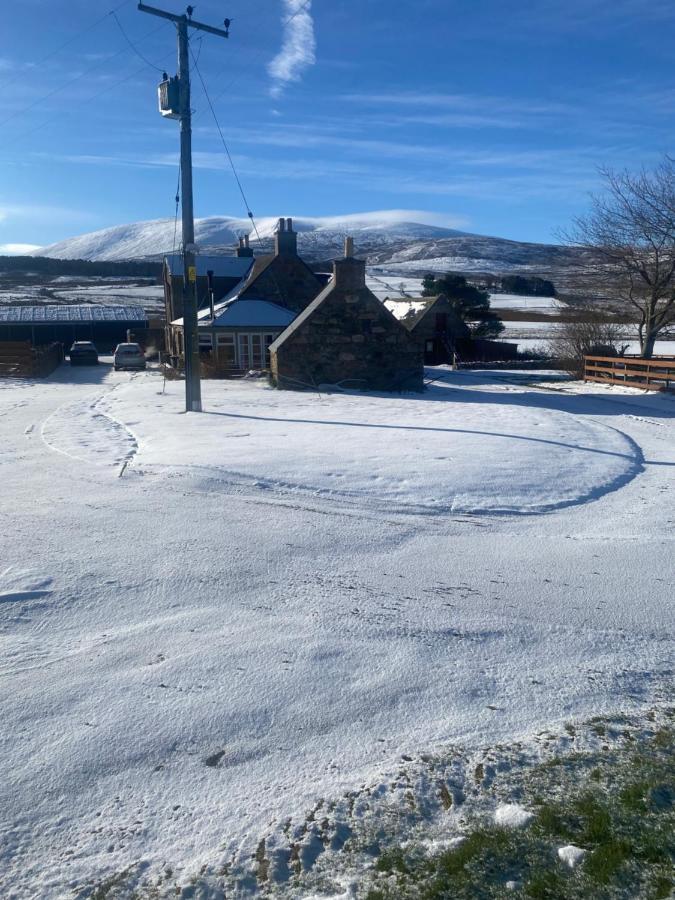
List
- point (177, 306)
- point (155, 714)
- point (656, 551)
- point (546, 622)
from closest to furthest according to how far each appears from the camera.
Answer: point (155, 714) < point (546, 622) < point (656, 551) < point (177, 306)

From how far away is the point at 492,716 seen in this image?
4.29m

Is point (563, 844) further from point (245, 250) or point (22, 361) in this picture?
point (245, 250)

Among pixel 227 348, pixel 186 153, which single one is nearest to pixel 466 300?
pixel 227 348

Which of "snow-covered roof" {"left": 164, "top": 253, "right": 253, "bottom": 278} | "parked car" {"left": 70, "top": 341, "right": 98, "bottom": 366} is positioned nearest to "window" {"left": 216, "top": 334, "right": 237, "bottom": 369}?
"snow-covered roof" {"left": 164, "top": 253, "right": 253, "bottom": 278}

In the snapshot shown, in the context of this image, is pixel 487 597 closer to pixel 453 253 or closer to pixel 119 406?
pixel 119 406

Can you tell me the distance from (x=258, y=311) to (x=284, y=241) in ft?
21.9

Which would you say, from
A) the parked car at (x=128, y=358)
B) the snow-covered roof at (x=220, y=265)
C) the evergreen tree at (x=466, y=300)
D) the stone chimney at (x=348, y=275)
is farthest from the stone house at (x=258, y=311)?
the evergreen tree at (x=466, y=300)

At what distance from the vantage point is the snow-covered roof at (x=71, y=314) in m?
61.4

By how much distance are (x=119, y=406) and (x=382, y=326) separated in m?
7.86

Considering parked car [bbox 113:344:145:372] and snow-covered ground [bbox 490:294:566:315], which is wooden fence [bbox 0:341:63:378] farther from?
snow-covered ground [bbox 490:294:566:315]

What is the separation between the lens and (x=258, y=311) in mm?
33469

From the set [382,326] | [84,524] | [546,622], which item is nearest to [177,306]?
[382,326]

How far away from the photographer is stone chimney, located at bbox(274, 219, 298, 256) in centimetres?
3822

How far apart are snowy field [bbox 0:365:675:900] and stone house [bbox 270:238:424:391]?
10778mm
